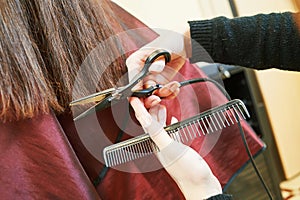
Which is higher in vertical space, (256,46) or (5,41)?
(5,41)

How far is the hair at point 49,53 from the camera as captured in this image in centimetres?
45

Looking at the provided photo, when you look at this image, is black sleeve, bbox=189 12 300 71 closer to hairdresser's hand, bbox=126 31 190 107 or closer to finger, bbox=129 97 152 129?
hairdresser's hand, bbox=126 31 190 107

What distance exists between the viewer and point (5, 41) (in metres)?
0.45

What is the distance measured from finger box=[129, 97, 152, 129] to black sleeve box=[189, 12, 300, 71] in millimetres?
187

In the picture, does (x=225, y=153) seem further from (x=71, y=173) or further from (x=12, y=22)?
(x=12, y=22)

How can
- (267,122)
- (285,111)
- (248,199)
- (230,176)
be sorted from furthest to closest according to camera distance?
1. (285,111)
2. (267,122)
3. (248,199)
4. (230,176)

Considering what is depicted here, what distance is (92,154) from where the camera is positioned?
1.70 feet

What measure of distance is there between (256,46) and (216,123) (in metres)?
0.19

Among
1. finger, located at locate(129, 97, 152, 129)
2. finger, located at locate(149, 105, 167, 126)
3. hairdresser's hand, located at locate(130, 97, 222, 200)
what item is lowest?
hairdresser's hand, located at locate(130, 97, 222, 200)

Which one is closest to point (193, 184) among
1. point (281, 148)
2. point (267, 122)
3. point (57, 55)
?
point (57, 55)

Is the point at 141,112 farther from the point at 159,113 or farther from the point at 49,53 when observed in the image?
the point at 49,53

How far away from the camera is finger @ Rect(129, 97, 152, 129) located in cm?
47

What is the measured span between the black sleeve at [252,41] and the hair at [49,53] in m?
0.17

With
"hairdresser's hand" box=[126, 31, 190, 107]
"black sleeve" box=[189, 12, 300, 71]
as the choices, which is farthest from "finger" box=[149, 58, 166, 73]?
"black sleeve" box=[189, 12, 300, 71]
